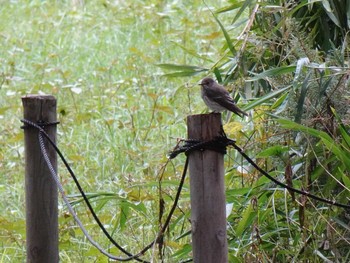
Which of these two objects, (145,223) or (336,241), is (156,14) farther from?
(336,241)

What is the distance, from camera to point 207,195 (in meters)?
2.57

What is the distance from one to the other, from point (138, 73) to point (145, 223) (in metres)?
2.80

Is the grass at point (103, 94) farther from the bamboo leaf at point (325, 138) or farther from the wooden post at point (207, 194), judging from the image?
the wooden post at point (207, 194)

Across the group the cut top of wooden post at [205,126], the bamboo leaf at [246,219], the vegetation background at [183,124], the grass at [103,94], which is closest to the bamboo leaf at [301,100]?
the vegetation background at [183,124]

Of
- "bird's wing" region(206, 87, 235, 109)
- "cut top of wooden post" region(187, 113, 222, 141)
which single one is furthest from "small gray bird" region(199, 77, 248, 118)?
"cut top of wooden post" region(187, 113, 222, 141)

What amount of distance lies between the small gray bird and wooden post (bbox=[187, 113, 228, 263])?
0.89 metres

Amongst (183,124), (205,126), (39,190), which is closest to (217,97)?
(39,190)

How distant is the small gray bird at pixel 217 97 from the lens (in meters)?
3.52

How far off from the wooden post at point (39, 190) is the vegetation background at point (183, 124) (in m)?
0.41

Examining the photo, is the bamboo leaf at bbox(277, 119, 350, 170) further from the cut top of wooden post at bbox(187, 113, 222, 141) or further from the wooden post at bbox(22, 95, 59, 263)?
the wooden post at bbox(22, 95, 59, 263)

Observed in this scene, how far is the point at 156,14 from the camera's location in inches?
325

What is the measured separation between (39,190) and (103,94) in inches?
148

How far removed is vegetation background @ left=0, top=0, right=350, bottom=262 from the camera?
10.9ft

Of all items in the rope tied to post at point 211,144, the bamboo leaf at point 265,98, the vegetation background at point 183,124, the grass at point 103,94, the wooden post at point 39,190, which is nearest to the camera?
the rope tied to post at point 211,144
